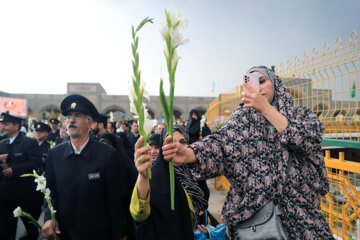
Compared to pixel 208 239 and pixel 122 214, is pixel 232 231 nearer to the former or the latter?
pixel 208 239

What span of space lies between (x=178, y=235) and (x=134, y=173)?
133 cm

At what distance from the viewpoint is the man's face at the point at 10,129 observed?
3.85 meters

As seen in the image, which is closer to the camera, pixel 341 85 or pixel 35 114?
pixel 341 85

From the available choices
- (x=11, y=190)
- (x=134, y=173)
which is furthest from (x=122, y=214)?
(x=11, y=190)

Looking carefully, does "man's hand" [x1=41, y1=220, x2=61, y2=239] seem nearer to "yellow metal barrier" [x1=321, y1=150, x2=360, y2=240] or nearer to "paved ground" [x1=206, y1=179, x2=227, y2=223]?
"yellow metal barrier" [x1=321, y1=150, x2=360, y2=240]

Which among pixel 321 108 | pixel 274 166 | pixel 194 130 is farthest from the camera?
pixel 194 130

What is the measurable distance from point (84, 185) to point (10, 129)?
110 inches

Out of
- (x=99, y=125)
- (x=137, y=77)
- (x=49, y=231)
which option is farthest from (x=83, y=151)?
(x=99, y=125)

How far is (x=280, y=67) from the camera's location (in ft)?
11.7

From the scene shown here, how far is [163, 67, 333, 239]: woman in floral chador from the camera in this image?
1247mm

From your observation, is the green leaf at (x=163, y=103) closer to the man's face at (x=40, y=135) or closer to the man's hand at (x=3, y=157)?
the man's hand at (x=3, y=157)

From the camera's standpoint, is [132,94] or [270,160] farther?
[270,160]

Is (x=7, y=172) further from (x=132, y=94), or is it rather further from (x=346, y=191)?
(x=346, y=191)

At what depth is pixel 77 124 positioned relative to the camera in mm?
2375
